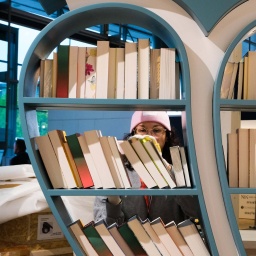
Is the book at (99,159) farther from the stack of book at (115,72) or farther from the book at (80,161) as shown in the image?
the stack of book at (115,72)

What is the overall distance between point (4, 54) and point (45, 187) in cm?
712

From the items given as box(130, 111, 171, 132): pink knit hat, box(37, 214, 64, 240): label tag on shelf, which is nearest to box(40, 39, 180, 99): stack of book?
box(130, 111, 171, 132): pink knit hat

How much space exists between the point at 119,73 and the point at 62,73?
283mm

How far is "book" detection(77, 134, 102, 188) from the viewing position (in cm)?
216

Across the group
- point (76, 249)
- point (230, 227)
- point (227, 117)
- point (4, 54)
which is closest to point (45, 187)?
point (76, 249)

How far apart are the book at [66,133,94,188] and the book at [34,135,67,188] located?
0.29ft

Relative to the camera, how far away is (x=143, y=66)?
2201 millimetres

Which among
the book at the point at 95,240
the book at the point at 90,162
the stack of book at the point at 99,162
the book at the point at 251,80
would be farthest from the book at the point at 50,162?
the book at the point at 251,80

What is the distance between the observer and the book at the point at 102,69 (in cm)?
218

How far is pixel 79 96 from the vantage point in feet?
7.25

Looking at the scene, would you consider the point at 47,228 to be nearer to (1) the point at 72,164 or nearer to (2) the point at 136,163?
(1) the point at 72,164

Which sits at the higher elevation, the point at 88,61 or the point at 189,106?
the point at 88,61

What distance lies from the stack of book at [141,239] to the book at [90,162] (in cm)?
20

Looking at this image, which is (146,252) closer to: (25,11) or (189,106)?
(189,106)
